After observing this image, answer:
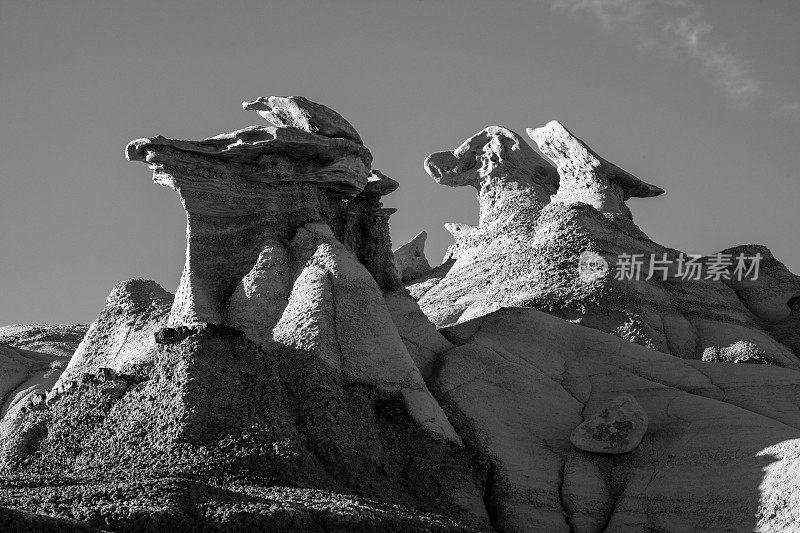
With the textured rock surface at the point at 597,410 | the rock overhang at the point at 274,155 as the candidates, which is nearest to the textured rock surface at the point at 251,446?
the textured rock surface at the point at 597,410

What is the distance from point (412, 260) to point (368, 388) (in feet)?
39.6

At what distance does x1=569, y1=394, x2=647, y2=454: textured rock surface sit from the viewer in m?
17.3

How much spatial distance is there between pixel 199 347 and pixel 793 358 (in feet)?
34.4

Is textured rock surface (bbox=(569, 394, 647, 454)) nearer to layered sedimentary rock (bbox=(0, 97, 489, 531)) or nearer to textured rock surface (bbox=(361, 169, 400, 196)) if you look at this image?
layered sedimentary rock (bbox=(0, 97, 489, 531))

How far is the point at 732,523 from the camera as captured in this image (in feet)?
51.0

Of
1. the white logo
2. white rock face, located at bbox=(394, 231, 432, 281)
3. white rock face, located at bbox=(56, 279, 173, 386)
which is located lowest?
white rock face, located at bbox=(56, 279, 173, 386)

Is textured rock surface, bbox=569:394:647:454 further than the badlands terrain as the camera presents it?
Yes

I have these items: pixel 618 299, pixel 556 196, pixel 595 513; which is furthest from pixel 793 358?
pixel 595 513

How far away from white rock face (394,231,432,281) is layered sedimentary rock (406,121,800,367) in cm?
95

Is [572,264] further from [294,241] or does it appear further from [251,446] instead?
[251,446]

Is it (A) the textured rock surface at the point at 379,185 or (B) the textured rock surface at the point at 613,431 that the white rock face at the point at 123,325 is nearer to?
(A) the textured rock surface at the point at 379,185

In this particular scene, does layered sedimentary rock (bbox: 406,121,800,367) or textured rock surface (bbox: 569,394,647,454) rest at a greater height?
layered sedimentary rock (bbox: 406,121,800,367)

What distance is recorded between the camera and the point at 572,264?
76.9 ft

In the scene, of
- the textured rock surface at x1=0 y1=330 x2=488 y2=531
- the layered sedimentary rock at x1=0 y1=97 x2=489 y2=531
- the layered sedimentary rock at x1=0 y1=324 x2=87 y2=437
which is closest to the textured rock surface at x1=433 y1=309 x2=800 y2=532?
the layered sedimentary rock at x1=0 y1=97 x2=489 y2=531
